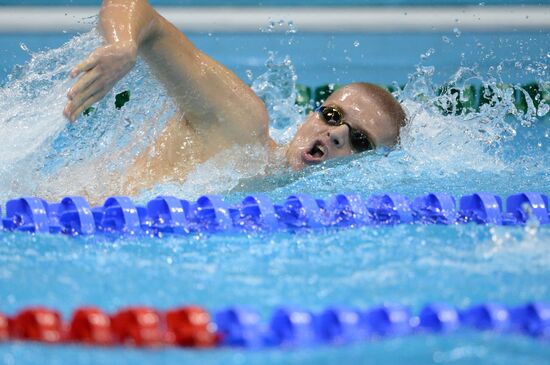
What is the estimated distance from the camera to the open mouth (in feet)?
9.55

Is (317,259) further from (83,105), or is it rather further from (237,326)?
(83,105)

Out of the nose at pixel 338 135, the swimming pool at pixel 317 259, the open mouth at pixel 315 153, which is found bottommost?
the swimming pool at pixel 317 259

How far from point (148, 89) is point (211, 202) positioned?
1.64ft

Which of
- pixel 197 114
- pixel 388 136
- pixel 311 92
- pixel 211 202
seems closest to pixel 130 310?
pixel 211 202

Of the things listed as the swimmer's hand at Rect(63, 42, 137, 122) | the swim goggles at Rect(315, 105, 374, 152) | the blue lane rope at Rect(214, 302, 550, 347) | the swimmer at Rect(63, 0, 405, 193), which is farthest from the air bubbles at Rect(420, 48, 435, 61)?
the blue lane rope at Rect(214, 302, 550, 347)

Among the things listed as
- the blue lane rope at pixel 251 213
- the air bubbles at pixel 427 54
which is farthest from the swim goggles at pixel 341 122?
the air bubbles at pixel 427 54

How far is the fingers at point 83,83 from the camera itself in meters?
2.28

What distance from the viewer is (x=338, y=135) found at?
293 centimetres

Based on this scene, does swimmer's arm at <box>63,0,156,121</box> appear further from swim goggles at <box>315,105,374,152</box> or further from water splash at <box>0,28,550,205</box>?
swim goggles at <box>315,105,374,152</box>

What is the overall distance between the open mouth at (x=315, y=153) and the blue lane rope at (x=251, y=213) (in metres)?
0.27

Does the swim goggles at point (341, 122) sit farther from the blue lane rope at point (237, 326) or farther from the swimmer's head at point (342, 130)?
the blue lane rope at point (237, 326)

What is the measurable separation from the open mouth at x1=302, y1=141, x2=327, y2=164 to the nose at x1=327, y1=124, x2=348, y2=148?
0.03m

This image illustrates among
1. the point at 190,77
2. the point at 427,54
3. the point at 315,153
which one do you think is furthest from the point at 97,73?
the point at 427,54

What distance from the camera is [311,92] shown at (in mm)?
4676
